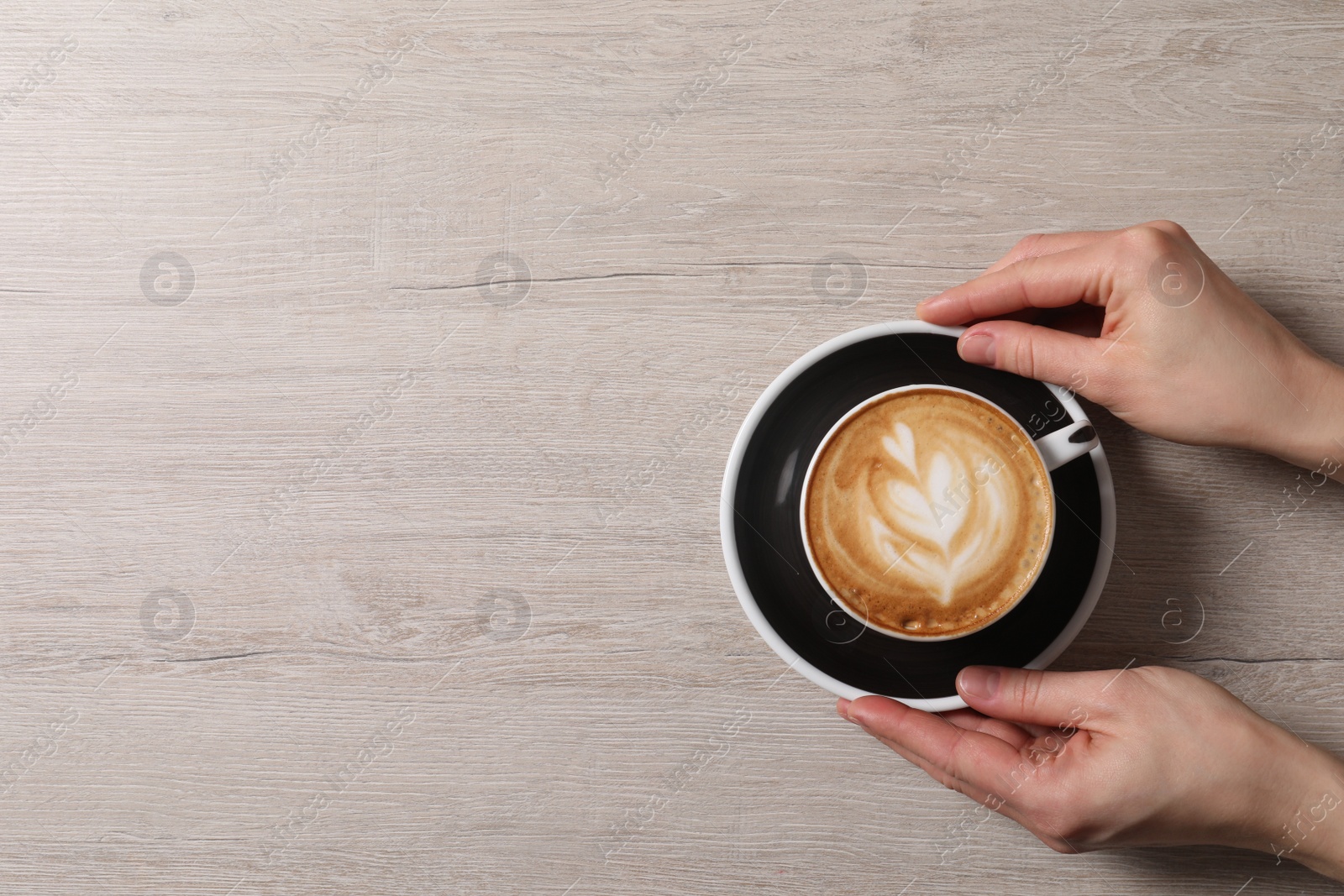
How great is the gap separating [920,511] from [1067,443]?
6.2 inches

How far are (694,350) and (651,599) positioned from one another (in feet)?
0.97

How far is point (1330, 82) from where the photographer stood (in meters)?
0.93

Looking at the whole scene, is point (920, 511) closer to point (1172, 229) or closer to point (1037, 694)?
point (1037, 694)

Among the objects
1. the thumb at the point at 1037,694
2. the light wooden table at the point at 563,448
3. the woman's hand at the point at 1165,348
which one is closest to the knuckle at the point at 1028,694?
the thumb at the point at 1037,694

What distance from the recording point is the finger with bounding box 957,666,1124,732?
0.79 meters

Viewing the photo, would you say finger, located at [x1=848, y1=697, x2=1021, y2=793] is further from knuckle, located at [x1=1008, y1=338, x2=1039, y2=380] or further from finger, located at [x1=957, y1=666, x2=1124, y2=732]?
knuckle, located at [x1=1008, y1=338, x2=1039, y2=380]

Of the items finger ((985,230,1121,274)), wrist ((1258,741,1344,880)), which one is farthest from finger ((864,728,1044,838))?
finger ((985,230,1121,274))

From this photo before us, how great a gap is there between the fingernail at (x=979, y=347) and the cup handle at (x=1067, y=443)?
99 millimetres

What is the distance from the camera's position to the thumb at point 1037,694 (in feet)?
2.58

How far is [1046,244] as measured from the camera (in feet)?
2.86

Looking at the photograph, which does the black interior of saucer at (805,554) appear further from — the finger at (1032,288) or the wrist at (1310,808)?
the wrist at (1310,808)

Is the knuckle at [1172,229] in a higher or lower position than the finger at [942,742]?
higher

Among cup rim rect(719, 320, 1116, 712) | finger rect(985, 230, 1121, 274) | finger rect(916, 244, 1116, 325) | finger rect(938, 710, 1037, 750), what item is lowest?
finger rect(938, 710, 1037, 750)

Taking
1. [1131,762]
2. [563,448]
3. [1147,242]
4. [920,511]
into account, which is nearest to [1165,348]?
[1147,242]
